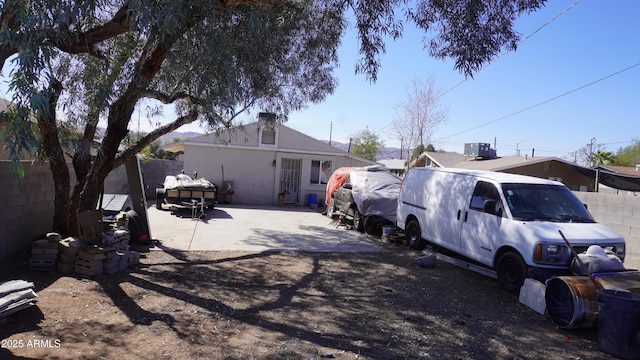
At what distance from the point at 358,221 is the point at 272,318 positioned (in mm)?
8057

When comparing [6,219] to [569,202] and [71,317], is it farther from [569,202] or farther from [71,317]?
[569,202]

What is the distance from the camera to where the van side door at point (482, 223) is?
7.38m

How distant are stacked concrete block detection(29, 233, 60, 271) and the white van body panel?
23.0 ft

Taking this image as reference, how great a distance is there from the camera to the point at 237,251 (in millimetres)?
9461

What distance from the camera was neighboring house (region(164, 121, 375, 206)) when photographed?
779 inches

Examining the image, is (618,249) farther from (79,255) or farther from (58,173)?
(58,173)

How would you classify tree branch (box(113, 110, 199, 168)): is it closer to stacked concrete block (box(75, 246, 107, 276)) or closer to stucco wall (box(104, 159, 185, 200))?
stacked concrete block (box(75, 246, 107, 276))

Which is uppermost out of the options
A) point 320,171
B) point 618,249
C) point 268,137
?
point 268,137

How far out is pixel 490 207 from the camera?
7.45 meters

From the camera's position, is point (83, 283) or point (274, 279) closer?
point (83, 283)

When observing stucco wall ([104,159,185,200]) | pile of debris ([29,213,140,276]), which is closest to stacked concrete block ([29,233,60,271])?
pile of debris ([29,213,140,276])

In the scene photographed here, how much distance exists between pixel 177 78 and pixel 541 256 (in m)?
6.69

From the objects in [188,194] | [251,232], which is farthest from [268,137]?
[251,232]

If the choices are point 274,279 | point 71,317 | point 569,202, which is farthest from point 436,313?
point 71,317
